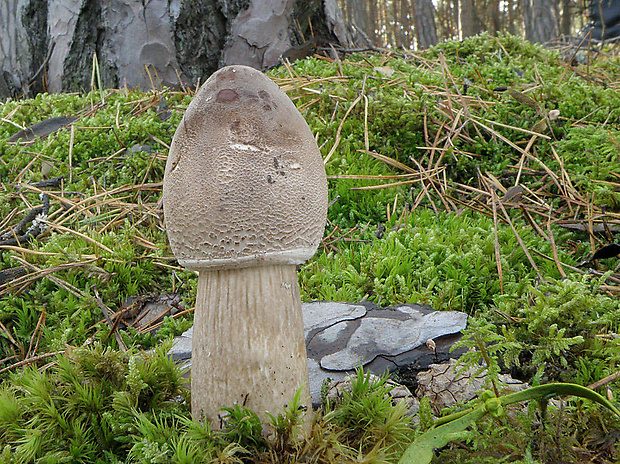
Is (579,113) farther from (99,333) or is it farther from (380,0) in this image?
(380,0)

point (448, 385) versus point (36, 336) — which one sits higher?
point (36, 336)

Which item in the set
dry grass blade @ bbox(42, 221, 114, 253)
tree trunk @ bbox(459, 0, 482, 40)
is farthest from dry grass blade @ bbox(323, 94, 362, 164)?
tree trunk @ bbox(459, 0, 482, 40)

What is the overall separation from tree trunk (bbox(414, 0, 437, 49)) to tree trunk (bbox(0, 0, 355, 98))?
6.66m

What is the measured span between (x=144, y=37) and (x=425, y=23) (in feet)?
26.2

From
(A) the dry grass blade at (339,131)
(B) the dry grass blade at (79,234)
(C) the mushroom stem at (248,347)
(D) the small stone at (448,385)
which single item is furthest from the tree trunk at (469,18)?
(C) the mushroom stem at (248,347)

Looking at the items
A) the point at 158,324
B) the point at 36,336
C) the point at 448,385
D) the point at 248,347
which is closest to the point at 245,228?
the point at 248,347

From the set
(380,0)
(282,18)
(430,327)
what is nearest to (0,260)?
(430,327)

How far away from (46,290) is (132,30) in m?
2.96

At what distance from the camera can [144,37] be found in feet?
14.8

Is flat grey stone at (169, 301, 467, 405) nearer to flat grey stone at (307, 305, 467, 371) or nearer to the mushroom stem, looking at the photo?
flat grey stone at (307, 305, 467, 371)

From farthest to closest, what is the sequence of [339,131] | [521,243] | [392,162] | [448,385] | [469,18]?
1. [469,18]
2. [339,131]
3. [392,162]
4. [521,243]
5. [448,385]

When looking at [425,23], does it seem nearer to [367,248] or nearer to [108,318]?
[367,248]

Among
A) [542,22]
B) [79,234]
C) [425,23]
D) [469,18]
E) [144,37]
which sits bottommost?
[79,234]

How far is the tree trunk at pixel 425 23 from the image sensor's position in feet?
35.1
